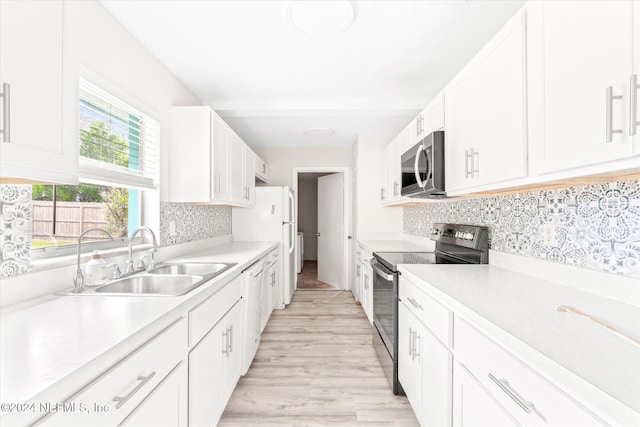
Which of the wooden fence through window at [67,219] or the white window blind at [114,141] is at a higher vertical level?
the white window blind at [114,141]

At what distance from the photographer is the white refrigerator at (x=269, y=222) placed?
399 centimetres

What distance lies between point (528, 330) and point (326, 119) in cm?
299

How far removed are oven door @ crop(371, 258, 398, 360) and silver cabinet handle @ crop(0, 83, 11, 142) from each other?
1.91 meters

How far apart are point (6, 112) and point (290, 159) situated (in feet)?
13.5

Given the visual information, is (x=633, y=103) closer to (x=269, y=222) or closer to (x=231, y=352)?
(x=231, y=352)

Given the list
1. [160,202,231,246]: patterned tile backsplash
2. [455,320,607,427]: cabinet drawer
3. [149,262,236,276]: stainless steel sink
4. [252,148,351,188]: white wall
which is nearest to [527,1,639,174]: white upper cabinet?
[455,320,607,427]: cabinet drawer

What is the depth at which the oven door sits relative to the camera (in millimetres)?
2037

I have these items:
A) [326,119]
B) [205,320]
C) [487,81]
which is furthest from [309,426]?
[326,119]

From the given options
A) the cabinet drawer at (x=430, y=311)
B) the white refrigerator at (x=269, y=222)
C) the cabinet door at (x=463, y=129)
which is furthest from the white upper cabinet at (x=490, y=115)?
the white refrigerator at (x=269, y=222)

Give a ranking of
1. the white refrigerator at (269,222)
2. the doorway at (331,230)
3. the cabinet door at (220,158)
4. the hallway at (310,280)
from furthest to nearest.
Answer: the hallway at (310,280)
the doorway at (331,230)
the white refrigerator at (269,222)
the cabinet door at (220,158)

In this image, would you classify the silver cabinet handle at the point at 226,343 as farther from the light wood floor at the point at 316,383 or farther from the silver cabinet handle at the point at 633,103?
the silver cabinet handle at the point at 633,103

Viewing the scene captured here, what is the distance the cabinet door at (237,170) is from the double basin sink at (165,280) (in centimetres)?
95

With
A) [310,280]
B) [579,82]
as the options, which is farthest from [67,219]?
[310,280]

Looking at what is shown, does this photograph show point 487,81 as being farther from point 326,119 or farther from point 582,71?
point 326,119
